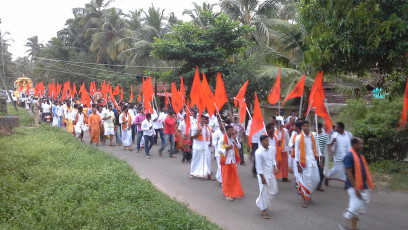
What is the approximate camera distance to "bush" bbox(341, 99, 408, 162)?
10.0 metres

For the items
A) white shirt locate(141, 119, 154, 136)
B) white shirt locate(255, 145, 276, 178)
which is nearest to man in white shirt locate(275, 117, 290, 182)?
white shirt locate(255, 145, 276, 178)

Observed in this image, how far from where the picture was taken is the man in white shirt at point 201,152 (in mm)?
8875

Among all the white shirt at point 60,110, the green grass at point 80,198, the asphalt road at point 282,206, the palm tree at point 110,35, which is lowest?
the asphalt road at point 282,206

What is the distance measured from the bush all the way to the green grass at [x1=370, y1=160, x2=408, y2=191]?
0.36 m

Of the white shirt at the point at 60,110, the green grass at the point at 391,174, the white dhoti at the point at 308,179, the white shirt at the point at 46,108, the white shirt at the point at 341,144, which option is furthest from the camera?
the white shirt at the point at 46,108

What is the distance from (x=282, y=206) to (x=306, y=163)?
893mm

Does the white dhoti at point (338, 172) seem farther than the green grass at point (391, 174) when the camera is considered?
No

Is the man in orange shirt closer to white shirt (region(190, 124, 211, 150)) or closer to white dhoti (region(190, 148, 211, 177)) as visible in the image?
white shirt (region(190, 124, 211, 150))

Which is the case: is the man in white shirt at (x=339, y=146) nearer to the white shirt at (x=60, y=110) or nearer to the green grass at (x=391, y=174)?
the green grass at (x=391, y=174)

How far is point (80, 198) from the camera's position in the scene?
6379mm

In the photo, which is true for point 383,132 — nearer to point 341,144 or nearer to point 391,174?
point 391,174

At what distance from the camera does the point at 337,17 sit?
256 inches

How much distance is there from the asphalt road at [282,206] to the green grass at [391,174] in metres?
0.60

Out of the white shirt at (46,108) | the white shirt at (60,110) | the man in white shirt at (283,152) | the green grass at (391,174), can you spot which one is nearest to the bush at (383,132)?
the green grass at (391,174)
